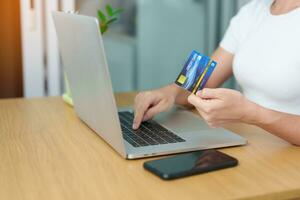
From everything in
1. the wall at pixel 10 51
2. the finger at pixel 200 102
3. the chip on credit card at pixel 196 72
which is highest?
the chip on credit card at pixel 196 72

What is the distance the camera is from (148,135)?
1.11 m

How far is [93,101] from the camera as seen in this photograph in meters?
1.10

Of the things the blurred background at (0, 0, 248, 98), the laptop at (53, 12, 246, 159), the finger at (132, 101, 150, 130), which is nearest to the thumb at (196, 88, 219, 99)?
the laptop at (53, 12, 246, 159)

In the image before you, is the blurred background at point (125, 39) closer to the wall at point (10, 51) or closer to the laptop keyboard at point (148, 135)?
the wall at point (10, 51)

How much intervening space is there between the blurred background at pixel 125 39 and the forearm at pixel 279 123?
113cm

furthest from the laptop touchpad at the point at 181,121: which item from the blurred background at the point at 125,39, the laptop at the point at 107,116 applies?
the blurred background at the point at 125,39

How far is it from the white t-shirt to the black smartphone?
40 cm

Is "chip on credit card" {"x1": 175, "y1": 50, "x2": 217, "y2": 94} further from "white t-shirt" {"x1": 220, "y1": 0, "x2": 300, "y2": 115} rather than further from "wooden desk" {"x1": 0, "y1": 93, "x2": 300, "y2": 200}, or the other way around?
"white t-shirt" {"x1": 220, "y1": 0, "x2": 300, "y2": 115}

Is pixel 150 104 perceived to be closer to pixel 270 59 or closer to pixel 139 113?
pixel 139 113

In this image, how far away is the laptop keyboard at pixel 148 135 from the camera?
3.47ft

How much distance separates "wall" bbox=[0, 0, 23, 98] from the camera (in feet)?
6.32

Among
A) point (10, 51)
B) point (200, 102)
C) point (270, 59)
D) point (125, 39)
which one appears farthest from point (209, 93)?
point (125, 39)

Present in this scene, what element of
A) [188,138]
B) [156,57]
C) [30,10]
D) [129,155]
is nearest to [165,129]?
[188,138]

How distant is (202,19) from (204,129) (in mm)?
1321
